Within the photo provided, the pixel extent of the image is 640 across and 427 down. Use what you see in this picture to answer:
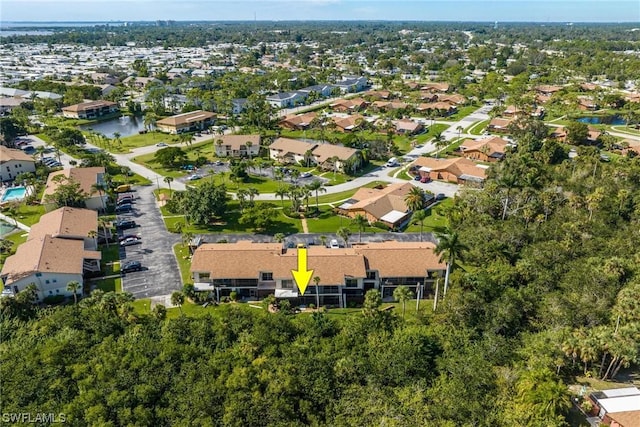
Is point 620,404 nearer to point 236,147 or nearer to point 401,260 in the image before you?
point 401,260

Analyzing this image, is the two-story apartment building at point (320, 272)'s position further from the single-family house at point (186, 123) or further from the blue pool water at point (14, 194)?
the single-family house at point (186, 123)

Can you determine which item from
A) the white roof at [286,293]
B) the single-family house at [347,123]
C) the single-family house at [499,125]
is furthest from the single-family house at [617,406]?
the single-family house at [347,123]

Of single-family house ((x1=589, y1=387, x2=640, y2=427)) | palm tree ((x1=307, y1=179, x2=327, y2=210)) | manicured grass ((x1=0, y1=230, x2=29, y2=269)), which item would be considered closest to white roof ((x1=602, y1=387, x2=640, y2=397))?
single-family house ((x1=589, y1=387, x2=640, y2=427))

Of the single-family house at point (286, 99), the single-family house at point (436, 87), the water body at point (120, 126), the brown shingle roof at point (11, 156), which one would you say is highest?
the single-family house at point (436, 87)

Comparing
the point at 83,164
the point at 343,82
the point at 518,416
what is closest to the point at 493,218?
the point at 518,416

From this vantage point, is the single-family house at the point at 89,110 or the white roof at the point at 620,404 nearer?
the white roof at the point at 620,404
